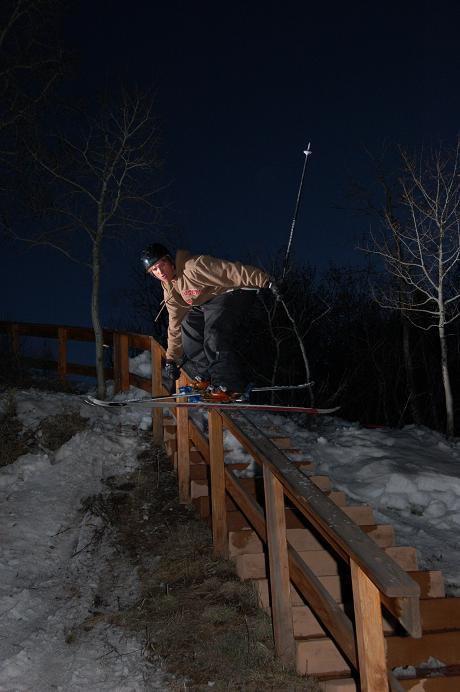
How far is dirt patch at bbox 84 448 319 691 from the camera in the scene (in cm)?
355

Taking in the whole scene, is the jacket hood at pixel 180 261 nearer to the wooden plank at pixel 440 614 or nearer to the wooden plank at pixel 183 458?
the wooden plank at pixel 183 458

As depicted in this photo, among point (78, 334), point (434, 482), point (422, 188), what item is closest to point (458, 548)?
point (434, 482)

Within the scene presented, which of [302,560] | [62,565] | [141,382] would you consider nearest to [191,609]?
[302,560]

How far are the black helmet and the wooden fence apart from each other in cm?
123

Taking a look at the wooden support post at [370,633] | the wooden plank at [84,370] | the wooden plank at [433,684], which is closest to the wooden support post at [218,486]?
the wooden plank at [433,684]

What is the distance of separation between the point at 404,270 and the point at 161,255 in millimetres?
10501

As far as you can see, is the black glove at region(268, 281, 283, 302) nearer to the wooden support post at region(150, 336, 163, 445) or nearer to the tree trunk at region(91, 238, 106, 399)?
the wooden support post at region(150, 336, 163, 445)

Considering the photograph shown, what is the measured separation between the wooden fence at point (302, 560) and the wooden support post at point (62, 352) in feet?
19.1

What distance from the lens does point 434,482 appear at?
22.2 ft

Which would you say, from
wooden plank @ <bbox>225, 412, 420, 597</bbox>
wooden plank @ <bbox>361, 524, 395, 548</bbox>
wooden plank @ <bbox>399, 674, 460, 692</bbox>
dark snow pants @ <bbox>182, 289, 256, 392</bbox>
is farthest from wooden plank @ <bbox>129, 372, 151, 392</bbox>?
wooden plank @ <bbox>399, 674, 460, 692</bbox>

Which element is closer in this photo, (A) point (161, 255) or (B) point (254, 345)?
(A) point (161, 255)

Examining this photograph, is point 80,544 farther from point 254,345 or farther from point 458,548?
point 254,345

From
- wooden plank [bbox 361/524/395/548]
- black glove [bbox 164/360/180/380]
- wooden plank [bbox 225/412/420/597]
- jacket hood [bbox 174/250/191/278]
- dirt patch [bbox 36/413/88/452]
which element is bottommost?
wooden plank [bbox 361/524/395/548]

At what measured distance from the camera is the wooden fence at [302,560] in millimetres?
2348
